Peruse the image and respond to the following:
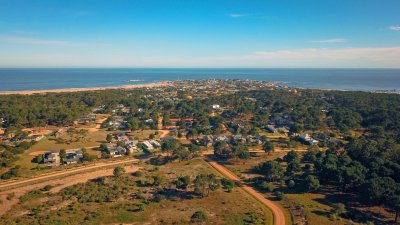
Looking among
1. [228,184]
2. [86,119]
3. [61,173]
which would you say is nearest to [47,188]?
[61,173]

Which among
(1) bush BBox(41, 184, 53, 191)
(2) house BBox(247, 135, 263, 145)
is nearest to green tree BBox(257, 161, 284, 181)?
(2) house BBox(247, 135, 263, 145)

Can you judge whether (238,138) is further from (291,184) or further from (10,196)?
(10,196)

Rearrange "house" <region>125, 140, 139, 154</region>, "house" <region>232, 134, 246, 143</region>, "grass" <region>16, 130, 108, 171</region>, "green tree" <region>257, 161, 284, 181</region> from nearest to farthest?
"green tree" <region>257, 161, 284, 181</region>, "grass" <region>16, 130, 108, 171</region>, "house" <region>125, 140, 139, 154</region>, "house" <region>232, 134, 246, 143</region>

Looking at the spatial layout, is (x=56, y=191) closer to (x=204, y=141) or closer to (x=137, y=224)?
(x=137, y=224)

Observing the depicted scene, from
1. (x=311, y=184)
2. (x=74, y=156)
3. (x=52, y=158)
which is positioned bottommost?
(x=74, y=156)

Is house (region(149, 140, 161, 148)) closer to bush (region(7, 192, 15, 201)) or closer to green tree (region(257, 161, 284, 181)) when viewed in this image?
green tree (region(257, 161, 284, 181))

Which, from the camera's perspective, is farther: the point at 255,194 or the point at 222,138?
the point at 222,138
